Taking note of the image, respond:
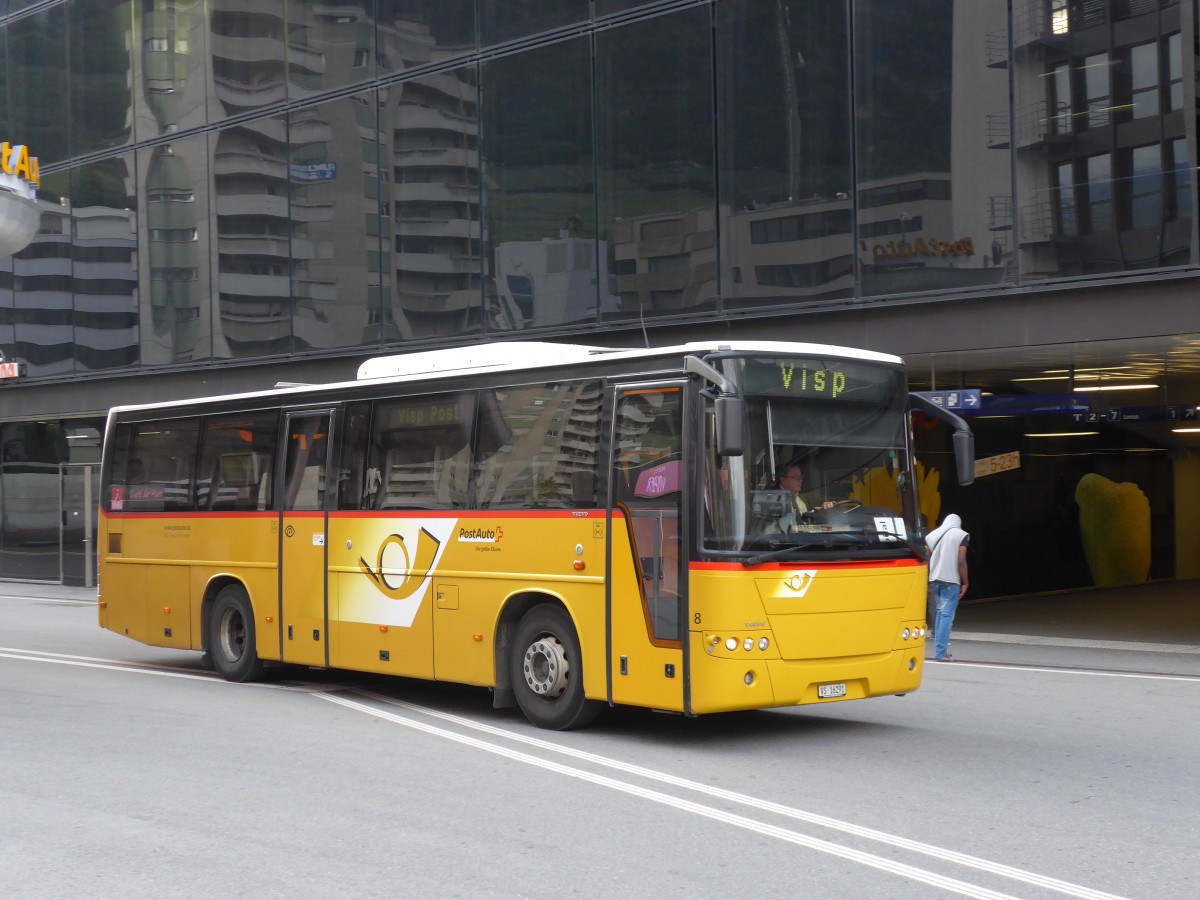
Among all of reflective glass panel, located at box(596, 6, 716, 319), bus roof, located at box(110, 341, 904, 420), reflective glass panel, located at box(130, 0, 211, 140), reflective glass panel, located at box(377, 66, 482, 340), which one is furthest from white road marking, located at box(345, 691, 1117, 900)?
reflective glass panel, located at box(130, 0, 211, 140)

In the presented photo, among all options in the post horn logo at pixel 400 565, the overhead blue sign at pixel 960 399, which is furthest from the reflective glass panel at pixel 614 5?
the post horn logo at pixel 400 565

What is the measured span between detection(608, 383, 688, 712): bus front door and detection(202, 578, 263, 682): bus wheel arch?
5537 mm

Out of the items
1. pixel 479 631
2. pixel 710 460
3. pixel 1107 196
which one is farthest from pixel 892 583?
pixel 1107 196

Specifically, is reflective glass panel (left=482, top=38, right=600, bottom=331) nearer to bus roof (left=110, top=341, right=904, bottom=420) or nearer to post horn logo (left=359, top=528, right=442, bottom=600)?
bus roof (left=110, top=341, right=904, bottom=420)

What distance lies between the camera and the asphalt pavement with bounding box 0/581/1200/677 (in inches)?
635

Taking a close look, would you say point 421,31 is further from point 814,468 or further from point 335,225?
point 814,468

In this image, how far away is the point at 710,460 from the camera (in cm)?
964

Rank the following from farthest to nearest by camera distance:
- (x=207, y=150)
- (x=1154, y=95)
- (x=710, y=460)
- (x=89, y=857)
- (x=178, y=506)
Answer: (x=207, y=150) < (x=1154, y=95) < (x=178, y=506) < (x=710, y=460) < (x=89, y=857)

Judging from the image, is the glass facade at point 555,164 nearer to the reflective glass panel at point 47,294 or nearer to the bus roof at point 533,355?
the reflective glass panel at point 47,294

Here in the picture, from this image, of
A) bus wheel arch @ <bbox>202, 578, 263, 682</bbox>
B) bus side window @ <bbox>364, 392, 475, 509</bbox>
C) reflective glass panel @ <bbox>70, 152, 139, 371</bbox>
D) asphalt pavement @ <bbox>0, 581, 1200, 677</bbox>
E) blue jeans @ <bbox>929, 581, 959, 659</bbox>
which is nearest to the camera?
bus side window @ <bbox>364, 392, 475, 509</bbox>

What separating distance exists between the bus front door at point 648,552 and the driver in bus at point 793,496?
726 millimetres

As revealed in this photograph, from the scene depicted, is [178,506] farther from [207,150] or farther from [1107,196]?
[207,150]

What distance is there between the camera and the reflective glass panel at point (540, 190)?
72.2 feet

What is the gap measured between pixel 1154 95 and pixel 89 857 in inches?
564
